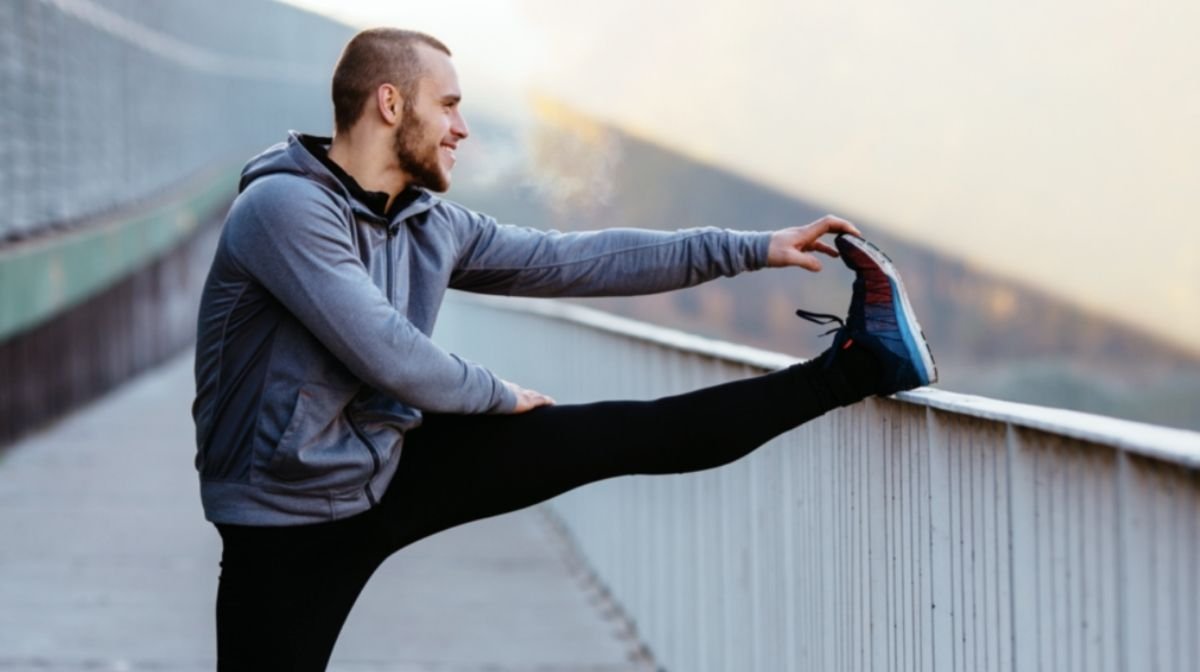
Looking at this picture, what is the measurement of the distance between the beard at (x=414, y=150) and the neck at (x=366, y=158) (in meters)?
0.02

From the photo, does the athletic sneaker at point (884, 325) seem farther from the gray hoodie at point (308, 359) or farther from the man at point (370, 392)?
the gray hoodie at point (308, 359)

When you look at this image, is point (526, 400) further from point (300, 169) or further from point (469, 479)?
point (300, 169)

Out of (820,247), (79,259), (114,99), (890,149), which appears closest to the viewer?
(820,247)

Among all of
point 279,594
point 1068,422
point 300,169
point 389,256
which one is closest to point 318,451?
point 279,594

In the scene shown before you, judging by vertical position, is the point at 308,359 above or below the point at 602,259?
below

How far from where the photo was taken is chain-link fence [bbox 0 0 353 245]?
1862 cm

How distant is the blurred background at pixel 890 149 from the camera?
Answer: 168ft

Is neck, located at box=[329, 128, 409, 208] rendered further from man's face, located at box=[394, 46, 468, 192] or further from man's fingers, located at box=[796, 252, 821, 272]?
man's fingers, located at box=[796, 252, 821, 272]

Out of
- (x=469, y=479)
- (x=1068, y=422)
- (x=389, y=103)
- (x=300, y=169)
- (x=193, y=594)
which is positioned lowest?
(x=193, y=594)

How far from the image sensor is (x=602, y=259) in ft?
16.5

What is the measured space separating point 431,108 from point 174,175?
33.0 m

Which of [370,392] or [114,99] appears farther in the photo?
[114,99]

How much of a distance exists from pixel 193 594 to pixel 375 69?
17.4 ft

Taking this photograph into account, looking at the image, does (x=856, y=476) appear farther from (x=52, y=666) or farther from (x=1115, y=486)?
(x=52, y=666)
